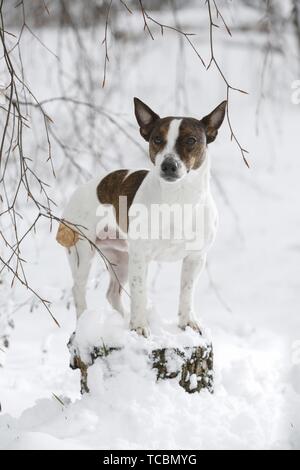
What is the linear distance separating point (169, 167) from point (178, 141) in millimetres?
146

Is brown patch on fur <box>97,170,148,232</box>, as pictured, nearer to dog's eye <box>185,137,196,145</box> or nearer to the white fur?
the white fur

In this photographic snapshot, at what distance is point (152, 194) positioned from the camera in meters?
2.96

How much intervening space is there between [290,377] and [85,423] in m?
1.56

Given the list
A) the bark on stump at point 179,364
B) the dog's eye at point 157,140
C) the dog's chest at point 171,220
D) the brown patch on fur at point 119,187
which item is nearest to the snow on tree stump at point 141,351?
the bark on stump at point 179,364

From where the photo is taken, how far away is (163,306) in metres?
6.25

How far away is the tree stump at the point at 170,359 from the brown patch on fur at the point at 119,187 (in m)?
0.61

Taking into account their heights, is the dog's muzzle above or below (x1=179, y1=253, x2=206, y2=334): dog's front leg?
above

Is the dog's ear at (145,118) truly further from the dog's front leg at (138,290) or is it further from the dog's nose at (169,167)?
the dog's front leg at (138,290)

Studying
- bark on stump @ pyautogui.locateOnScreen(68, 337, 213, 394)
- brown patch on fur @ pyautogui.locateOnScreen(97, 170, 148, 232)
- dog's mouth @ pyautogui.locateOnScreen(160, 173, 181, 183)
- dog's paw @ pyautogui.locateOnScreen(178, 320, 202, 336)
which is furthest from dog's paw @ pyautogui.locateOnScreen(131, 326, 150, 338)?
dog's mouth @ pyautogui.locateOnScreen(160, 173, 181, 183)

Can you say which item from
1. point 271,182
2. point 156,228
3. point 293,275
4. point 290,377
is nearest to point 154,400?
point 156,228

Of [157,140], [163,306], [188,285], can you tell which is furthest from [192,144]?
[163,306]

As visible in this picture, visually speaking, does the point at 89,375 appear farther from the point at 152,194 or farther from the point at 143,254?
the point at 152,194

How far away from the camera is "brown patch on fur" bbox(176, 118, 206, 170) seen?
2.69m
